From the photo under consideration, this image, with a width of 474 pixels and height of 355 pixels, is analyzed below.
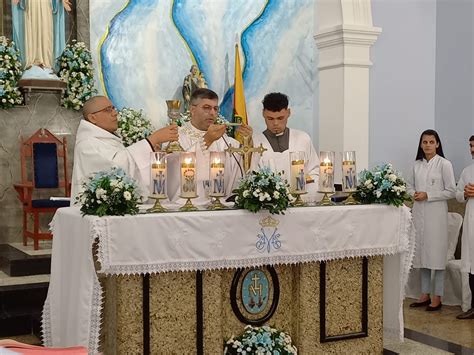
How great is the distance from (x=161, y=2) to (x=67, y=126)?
7.36ft

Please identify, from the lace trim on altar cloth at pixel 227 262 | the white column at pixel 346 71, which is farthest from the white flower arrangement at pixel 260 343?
the white column at pixel 346 71

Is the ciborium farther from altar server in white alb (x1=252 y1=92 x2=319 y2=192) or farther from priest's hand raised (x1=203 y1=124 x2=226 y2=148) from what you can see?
altar server in white alb (x1=252 y1=92 x2=319 y2=192)

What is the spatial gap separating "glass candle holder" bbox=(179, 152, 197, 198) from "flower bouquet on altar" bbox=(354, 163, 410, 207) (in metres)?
1.43

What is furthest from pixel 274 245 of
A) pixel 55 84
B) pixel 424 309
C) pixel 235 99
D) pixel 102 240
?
pixel 235 99

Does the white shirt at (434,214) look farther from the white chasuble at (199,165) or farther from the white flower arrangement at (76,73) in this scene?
the white flower arrangement at (76,73)

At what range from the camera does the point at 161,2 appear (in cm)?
1100

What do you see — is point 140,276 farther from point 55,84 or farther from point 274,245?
point 55,84

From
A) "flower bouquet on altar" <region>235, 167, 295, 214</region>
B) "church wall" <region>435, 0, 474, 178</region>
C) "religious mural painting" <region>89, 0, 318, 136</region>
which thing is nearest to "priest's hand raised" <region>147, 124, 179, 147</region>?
"flower bouquet on altar" <region>235, 167, 295, 214</region>

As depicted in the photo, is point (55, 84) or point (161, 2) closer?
point (55, 84)

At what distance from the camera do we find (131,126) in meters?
10.2

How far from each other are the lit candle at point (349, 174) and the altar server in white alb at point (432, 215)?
300 centimetres

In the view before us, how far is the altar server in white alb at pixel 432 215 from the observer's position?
8.84 m

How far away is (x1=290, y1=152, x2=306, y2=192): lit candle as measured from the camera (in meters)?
5.82

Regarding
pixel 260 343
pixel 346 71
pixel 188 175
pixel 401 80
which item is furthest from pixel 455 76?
pixel 260 343
